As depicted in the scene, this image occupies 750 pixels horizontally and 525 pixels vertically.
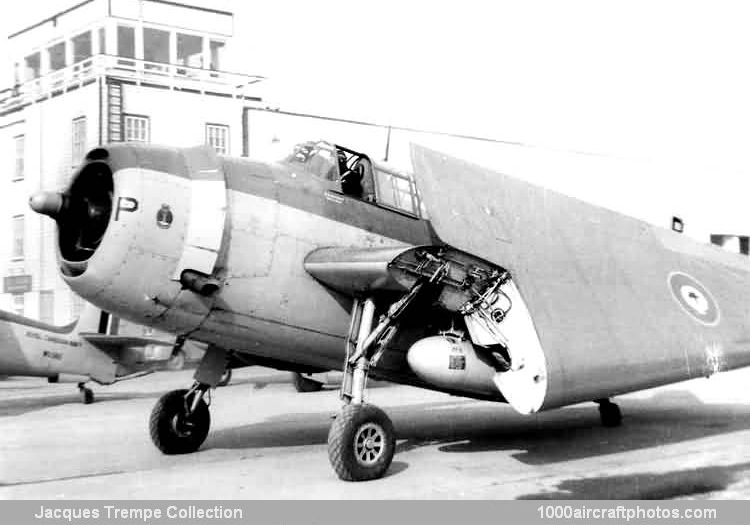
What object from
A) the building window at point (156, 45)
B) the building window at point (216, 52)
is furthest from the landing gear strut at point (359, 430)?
the building window at point (216, 52)

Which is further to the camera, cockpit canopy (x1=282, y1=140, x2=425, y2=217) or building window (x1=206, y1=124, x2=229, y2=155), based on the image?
building window (x1=206, y1=124, x2=229, y2=155)

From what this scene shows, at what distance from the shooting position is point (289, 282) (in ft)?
25.6

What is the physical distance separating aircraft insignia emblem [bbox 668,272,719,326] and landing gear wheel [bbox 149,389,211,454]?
211 inches

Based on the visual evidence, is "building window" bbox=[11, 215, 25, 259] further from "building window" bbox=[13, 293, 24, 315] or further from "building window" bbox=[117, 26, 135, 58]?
"building window" bbox=[117, 26, 135, 58]

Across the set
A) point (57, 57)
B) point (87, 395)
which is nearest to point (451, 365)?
point (87, 395)

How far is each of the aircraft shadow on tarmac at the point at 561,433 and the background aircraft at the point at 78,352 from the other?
12.7 feet

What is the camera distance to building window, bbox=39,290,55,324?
20589 millimetres

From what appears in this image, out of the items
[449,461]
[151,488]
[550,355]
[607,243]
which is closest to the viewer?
[151,488]

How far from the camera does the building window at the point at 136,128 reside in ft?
71.7

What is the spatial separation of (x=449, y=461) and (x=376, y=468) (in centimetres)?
122

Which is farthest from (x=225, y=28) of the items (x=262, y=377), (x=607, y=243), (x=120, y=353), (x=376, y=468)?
(x=376, y=468)

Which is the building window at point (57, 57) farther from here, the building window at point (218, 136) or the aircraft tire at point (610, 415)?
the aircraft tire at point (610, 415)

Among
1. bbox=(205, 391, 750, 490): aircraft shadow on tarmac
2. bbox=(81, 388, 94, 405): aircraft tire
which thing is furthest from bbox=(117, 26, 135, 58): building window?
bbox=(205, 391, 750, 490): aircraft shadow on tarmac
